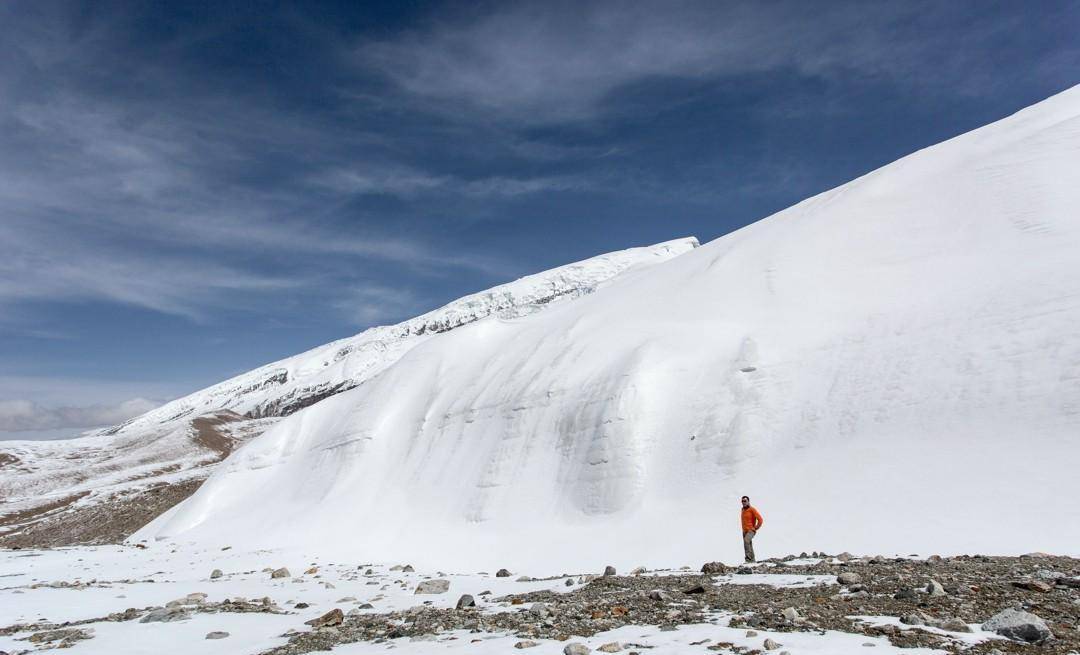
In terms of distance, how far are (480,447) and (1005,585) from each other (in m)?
25.8

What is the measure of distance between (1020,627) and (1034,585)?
11.5 ft

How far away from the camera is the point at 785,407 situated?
24.8 m

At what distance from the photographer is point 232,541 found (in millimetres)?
37156

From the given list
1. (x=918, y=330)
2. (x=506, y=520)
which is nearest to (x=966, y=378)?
(x=918, y=330)

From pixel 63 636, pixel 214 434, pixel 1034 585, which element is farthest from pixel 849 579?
pixel 214 434

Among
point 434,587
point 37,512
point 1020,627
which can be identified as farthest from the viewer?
point 37,512

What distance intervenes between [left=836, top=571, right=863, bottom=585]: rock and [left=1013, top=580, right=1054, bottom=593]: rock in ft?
7.87

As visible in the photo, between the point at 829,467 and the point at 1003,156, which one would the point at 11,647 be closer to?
the point at 829,467

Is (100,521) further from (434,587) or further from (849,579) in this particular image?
(849,579)

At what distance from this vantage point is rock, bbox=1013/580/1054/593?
10.1 meters

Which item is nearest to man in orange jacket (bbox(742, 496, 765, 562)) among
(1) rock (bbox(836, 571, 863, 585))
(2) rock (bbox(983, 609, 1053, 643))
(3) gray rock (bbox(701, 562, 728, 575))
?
(3) gray rock (bbox(701, 562, 728, 575))

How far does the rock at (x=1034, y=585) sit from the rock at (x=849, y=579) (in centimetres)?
240

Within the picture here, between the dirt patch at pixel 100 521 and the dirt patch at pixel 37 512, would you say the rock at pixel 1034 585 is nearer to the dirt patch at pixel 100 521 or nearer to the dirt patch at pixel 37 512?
the dirt patch at pixel 100 521

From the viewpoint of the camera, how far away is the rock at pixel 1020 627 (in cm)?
743
